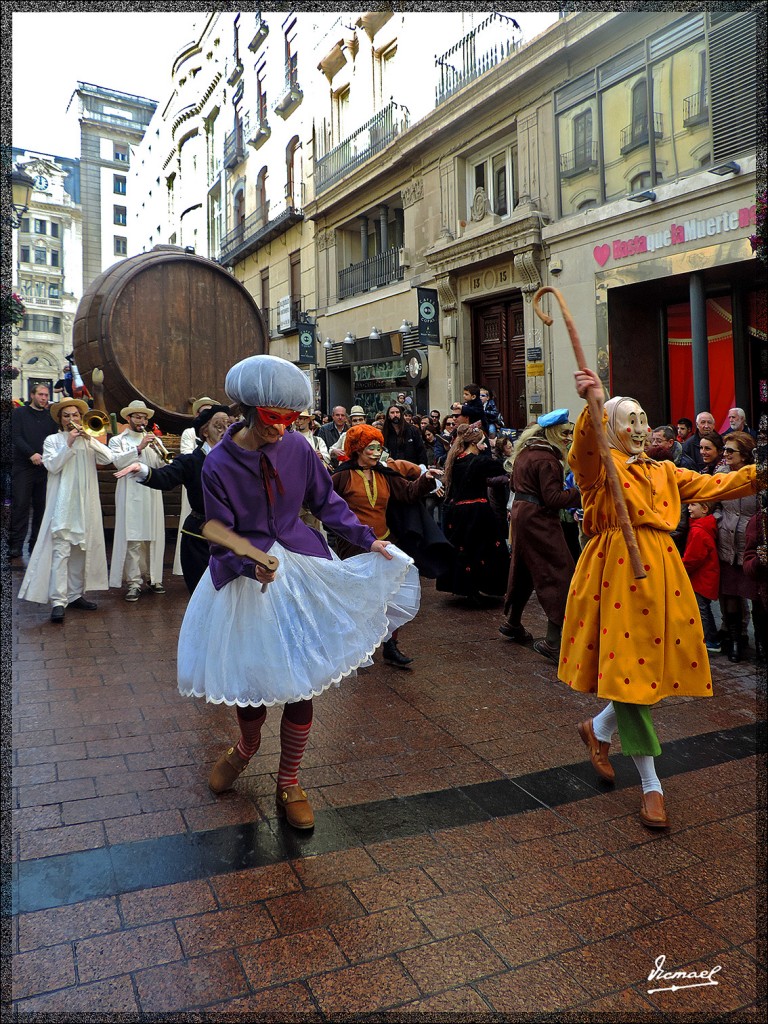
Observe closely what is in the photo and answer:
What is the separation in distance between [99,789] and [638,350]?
12606 millimetres

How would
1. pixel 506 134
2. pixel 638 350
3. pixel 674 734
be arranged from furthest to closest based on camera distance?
pixel 506 134, pixel 638 350, pixel 674 734

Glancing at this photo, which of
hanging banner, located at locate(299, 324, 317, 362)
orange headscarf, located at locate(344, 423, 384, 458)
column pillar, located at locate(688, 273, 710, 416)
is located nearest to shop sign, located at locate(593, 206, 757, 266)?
column pillar, located at locate(688, 273, 710, 416)

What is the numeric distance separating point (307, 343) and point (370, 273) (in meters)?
3.25

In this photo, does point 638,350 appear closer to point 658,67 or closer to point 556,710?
point 658,67

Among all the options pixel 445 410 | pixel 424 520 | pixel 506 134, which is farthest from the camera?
pixel 445 410

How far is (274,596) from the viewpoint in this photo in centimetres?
329

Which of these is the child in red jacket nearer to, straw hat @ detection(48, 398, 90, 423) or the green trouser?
the green trouser

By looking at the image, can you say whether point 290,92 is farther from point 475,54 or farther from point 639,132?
point 639,132

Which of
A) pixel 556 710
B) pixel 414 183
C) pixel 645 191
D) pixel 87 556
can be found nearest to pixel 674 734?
pixel 556 710

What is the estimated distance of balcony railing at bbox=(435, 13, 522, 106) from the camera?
15562 millimetres

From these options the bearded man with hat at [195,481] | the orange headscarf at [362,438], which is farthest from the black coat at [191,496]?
the orange headscarf at [362,438]

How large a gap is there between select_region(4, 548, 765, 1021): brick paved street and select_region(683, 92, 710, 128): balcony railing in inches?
397

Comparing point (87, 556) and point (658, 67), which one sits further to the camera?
point (658, 67)

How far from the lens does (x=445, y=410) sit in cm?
1812
